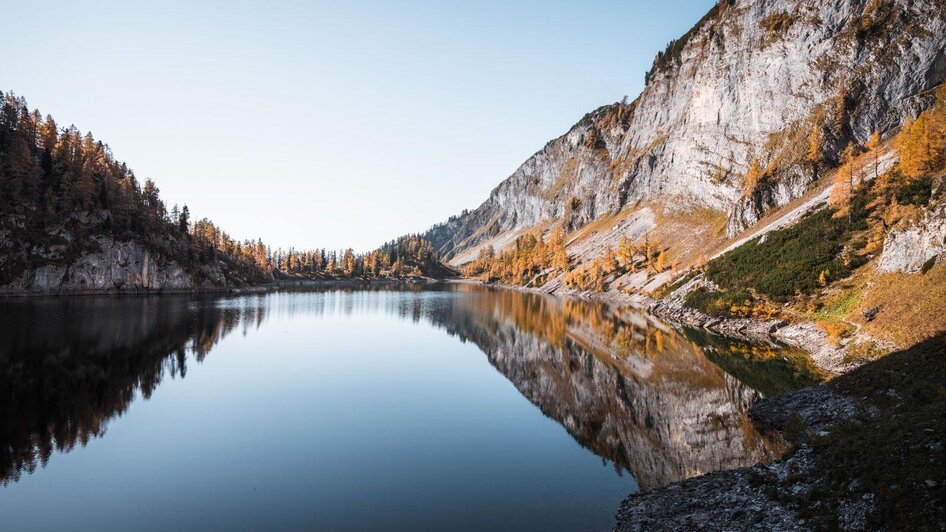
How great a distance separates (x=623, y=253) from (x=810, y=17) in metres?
79.6

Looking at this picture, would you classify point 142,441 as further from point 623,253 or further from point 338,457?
point 623,253

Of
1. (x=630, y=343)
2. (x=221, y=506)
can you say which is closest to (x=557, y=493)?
(x=221, y=506)

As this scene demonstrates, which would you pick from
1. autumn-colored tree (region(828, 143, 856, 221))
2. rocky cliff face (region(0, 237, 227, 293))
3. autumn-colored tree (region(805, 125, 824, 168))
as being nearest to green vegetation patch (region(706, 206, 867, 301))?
autumn-colored tree (region(828, 143, 856, 221))

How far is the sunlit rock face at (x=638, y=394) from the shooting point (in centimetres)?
2577

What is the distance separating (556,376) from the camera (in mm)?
46906

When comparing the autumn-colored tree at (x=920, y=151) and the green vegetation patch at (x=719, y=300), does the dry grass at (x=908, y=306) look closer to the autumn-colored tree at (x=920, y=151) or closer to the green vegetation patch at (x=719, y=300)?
the autumn-colored tree at (x=920, y=151)

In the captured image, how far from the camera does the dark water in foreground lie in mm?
19812

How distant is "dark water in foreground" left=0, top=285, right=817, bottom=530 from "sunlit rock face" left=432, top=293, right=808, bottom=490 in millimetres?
212

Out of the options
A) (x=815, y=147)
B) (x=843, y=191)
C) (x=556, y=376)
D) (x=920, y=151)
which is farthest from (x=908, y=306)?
(x=815, y=147)

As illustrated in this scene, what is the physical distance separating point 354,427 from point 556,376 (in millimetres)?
23002

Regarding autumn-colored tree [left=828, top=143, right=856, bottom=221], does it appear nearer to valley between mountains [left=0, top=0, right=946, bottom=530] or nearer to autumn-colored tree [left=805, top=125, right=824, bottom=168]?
valley between mountains [left=0, top=0, right=946, bottom=530]

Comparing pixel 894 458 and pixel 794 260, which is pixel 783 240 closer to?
pixel 794 260

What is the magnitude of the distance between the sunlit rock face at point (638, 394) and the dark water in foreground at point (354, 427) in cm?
21

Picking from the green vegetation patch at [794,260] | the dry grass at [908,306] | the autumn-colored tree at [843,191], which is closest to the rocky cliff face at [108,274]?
the green vegetation patch at [794,260]
